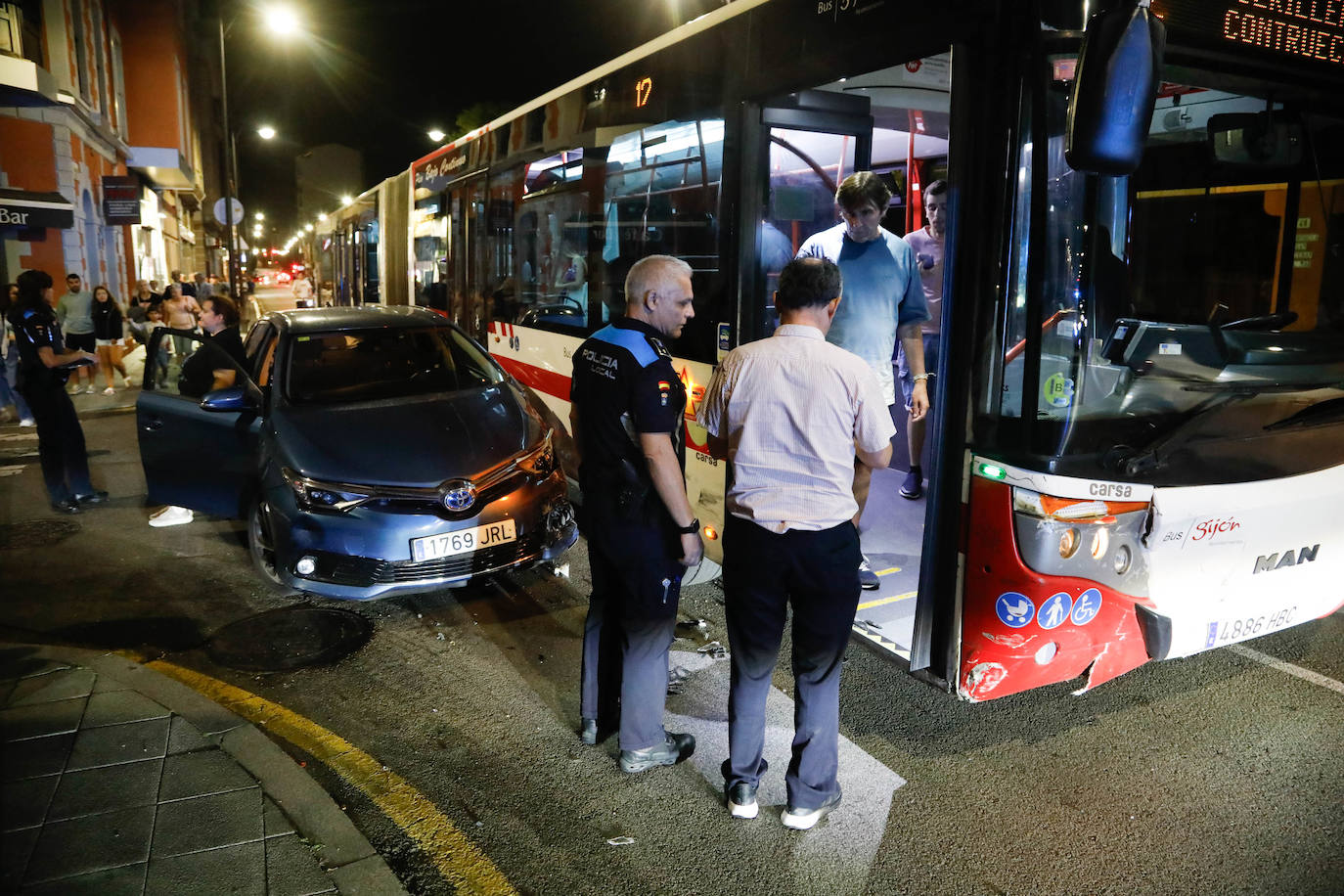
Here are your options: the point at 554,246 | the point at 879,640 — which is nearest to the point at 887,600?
the point at 879,640

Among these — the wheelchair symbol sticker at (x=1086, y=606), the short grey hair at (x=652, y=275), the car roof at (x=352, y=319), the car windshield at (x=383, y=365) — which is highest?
the short grey hair at (x=652, y=275)

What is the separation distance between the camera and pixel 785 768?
3.63 meters

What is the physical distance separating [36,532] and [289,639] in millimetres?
3305

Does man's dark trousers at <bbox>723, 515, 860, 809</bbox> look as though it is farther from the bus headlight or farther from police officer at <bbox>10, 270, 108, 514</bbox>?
police officer at <bbox>10, 270, 108, 514</bbox>

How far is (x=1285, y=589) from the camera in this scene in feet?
12.3

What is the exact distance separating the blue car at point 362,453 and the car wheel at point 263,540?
0.05ft

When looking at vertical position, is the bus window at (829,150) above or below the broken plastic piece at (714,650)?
above

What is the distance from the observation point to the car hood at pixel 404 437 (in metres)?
4.98

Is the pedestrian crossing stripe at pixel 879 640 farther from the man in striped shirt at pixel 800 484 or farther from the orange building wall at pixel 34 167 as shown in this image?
the orange building wall at pixel 34 167

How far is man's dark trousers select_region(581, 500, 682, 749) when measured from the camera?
3305 mm

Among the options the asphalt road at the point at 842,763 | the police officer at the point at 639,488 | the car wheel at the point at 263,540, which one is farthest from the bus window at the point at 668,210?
the car wheel at the point at 263,540

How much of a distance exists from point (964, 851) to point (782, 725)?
3.38ft

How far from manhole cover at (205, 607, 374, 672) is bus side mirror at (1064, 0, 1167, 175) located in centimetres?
400

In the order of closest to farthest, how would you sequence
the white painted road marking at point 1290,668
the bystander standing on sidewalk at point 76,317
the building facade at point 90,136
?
the white painted road marking at point 1290,668 < the bystander standing on sidewalk at point 76,317 < the building facade at point 90,136
